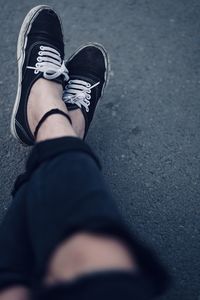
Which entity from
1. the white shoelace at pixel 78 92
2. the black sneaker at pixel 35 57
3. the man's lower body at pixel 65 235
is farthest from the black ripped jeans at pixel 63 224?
the white shoelace at pixel 78 92

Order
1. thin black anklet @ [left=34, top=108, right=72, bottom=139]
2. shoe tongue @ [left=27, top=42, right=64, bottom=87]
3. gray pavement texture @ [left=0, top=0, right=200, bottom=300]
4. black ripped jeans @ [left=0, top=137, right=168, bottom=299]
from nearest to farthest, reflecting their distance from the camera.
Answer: black ripped jeans @ [left=0, top=137, right=168, bottom=299] < thin black anklet @ [left=34, top=108, right=72, bottom=139] < gray pavement texture @ [left=0, top=0, right=200, bottom=300] < shoe tongue @ [left=27, top=42, right=64, bottom=87]

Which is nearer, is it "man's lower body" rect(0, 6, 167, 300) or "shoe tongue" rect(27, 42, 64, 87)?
"man's lower body" rect(0, 6, 167, 300)

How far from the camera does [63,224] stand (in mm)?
841

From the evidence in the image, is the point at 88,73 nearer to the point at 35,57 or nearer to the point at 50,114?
the point at 35,57

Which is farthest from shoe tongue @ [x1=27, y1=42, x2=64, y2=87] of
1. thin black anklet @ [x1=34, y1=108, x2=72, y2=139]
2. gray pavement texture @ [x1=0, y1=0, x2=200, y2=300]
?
thin black anklet @ [x1=34, y1=108, x2=72, y2=139]

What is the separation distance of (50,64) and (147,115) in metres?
0.55

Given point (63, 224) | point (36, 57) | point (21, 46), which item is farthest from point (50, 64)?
point (63, 224)

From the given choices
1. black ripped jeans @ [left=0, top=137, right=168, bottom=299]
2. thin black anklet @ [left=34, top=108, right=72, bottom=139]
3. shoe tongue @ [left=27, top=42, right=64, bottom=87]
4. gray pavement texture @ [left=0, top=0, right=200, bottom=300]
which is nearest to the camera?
black ripped jeans @ [left=0, top=137, right=168, bottom=299]

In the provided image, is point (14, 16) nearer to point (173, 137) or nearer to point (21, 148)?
point (21, 148)

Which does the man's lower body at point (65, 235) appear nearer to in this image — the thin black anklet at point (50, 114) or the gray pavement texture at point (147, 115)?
the thin black anklet at point (50, 114)

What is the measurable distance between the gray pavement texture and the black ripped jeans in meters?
0.52

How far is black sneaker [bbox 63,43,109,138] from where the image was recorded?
170cm

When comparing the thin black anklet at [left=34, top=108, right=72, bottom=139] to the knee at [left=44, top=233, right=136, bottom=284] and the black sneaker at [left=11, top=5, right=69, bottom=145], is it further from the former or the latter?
the knee at [left=44, top=233, right=136, bottom=284]

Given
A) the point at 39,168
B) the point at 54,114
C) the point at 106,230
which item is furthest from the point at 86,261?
the point at 54,114
